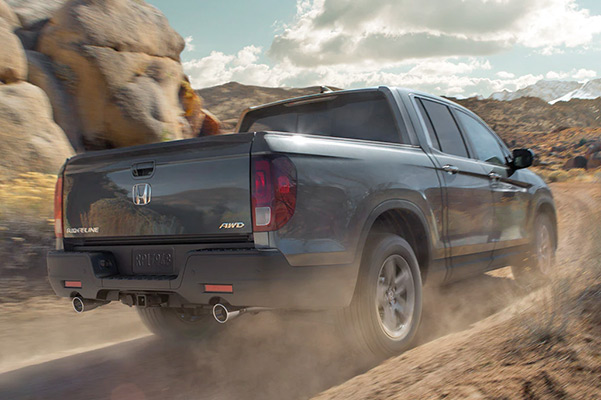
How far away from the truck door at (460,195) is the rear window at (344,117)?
0.42 m

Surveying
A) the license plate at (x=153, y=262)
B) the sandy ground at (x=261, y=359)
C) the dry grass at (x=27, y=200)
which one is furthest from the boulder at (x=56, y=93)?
the license plate at (x=153, y=262)

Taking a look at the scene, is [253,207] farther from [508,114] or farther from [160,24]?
[508,114]

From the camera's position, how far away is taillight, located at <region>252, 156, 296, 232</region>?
3215 mm

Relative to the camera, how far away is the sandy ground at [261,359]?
305 centimetres

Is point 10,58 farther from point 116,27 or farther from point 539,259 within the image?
point 539,259

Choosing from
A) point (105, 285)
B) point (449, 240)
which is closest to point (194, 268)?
point (105, 285)

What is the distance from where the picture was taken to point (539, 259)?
6.51m

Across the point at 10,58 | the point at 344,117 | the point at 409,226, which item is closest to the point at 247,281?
the point at 409,226

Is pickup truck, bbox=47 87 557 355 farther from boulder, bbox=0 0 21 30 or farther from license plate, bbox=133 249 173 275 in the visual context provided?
boulder, bbox=0 0 21 30

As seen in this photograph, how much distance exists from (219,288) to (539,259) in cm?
441

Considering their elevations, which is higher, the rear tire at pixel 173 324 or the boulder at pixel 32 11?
the boulder at pixel 32 11

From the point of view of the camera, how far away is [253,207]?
10.6 ft

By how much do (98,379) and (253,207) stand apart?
6.01 feet

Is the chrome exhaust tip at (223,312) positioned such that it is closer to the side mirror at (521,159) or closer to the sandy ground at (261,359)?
the sandy ground at (261,359)
